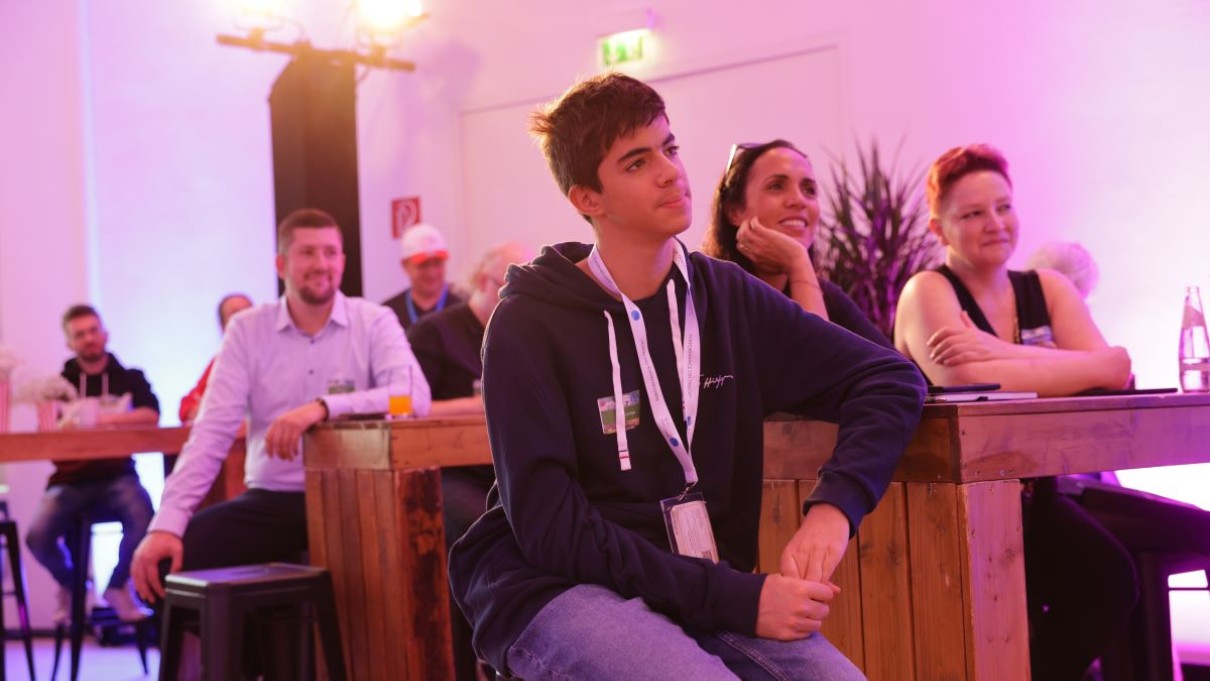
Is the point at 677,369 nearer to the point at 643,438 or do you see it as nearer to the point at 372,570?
the point at 643,438

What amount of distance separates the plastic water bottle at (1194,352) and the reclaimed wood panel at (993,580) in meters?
0.88

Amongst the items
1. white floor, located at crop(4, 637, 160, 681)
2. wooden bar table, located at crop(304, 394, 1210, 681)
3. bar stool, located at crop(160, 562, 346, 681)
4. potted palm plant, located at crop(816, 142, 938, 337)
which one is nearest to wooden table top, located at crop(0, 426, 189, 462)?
white floor, located at crop(4, 637, 160, 681)

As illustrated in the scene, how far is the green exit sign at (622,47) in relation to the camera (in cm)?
677

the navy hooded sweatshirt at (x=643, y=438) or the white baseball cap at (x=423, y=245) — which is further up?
the white baseball cap at (x=423, y=245)

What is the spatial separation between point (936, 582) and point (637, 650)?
561mm

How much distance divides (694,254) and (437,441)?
1.23 m

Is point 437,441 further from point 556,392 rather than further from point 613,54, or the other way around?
point 613,54

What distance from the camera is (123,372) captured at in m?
6.21

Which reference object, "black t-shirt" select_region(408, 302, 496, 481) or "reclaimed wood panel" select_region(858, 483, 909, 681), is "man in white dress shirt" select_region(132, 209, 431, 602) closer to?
"black t-shirt" select_region(408, 302, 496, 481)

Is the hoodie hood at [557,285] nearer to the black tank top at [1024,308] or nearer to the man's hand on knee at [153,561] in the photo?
the black tank top at [1024,308]

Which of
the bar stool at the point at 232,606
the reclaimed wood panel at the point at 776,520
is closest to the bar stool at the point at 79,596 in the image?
the bar stool at the point at 232,606

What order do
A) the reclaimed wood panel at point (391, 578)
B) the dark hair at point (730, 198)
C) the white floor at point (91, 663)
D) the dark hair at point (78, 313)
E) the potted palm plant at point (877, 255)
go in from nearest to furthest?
the dark hair at point (730, 198) → the reclaimed wood panel at point (391, 578) → the potted palm plant at point (877, 255) → the white floor at point (91, 663) → the dark hair at point (78, 313)

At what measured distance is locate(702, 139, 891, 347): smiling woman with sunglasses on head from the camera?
2.57 m

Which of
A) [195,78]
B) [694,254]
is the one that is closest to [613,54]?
[195,78]
